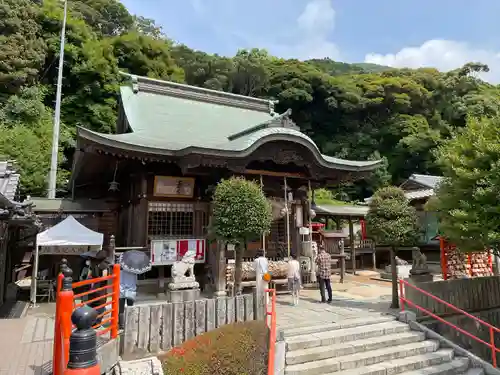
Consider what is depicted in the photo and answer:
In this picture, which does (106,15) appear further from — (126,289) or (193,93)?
(126,289)

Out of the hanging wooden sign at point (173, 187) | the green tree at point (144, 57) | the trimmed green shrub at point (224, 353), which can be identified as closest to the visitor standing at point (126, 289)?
the trimmed green shrub at point (224, 353)

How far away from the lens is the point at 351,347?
714 cm

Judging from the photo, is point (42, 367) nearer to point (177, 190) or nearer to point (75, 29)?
point (177, 190)

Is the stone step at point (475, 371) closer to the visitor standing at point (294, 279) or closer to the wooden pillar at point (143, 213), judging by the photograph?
the visitor standing at point (294, 279)

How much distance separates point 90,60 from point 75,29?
13.1 feet

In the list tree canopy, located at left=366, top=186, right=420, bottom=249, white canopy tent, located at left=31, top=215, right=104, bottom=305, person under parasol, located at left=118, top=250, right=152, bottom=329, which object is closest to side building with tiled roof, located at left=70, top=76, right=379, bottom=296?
white canopy tent, located at left=31, top=215, right=104, bottom=305

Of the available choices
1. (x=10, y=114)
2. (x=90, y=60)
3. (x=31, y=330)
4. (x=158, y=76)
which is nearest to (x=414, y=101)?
(x=158, y=76)

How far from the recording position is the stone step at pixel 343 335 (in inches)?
274

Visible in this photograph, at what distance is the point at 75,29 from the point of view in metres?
31.4

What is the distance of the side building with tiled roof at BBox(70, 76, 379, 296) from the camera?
10.2 m

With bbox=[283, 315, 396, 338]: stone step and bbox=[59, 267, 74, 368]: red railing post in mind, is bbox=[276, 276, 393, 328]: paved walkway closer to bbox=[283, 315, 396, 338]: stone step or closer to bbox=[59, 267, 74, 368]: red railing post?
bbox=[283, 315, 396, 338]: stone step

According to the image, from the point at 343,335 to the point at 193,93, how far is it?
42.3ft

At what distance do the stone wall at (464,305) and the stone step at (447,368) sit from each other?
120cm

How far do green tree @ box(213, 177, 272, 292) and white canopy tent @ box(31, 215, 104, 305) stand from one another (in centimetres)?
521
